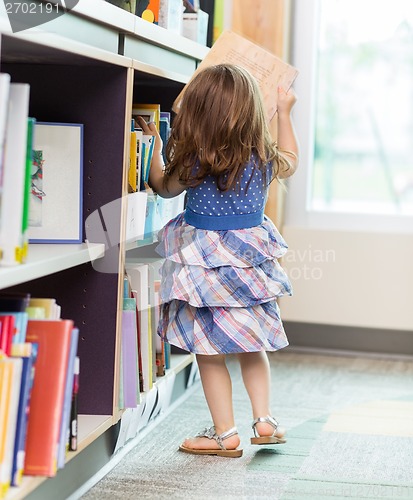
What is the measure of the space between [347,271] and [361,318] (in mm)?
167

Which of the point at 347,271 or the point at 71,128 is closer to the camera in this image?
the point at 71,128

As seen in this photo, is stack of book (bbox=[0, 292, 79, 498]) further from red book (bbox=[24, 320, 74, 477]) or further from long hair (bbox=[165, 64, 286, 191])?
long hair (bbox=[165, 64, 286, 191])

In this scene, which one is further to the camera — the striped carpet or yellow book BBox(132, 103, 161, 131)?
yellow book BBox(132, 103, 161, 131)

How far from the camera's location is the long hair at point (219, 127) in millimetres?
1874

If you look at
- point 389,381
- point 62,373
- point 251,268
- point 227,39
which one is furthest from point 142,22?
point 389,381

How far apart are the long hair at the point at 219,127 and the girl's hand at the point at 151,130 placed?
0.07 meters

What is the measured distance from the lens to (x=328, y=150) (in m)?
3.21

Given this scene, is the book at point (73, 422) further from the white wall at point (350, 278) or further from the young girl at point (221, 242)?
the white wall at point (350, 278)

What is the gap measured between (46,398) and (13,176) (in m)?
0.33

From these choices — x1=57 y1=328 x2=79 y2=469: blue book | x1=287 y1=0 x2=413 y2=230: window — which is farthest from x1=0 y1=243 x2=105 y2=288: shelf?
x1=287 y1=0 x2=413 y2=230: window

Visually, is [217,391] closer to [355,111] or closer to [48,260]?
[48,260]

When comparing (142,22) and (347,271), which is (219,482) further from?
(347,271)

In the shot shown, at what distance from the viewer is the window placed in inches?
121

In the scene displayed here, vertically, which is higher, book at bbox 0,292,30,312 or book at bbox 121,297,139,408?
book at bbox 0,292,30,312
